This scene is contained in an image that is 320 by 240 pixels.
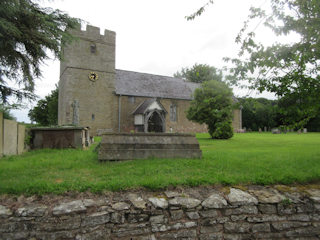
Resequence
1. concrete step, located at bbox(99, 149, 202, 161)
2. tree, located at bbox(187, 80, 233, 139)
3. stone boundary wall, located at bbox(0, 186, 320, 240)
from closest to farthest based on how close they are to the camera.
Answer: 1. stone boundary wall, located at bbox(0, 186, 320, 240)
2. concrete step, located at bbox(99, 149, 202, 161)
3. tree, located at bbox(187, 80, 233, 139)

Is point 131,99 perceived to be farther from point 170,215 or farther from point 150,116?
point 170,215

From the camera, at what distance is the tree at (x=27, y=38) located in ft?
15.9

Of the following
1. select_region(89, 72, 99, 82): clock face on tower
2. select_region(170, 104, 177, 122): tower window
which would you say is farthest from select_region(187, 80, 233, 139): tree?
select_region(89, 72, 99, 82): clock face on tower

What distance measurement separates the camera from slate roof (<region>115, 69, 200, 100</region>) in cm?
2536

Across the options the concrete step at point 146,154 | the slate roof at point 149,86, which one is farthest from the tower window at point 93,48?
the concrete step at point 146,154

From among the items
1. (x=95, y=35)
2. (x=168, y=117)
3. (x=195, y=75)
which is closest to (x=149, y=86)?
(x=168, y=117)

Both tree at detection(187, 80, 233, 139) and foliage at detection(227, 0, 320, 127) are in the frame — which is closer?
foliage at detection(227, 0, 320, 127)

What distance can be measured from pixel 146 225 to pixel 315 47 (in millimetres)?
5712

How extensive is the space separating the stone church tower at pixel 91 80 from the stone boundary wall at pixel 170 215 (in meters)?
18.7

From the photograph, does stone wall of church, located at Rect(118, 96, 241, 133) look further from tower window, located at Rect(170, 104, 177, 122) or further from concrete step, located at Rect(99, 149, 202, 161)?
concrete step, located at Rect(99, 149, 202, 161)

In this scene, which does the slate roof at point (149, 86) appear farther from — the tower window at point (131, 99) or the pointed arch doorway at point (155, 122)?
the pointed arch doorway at point (155, 122)

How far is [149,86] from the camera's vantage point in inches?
1078

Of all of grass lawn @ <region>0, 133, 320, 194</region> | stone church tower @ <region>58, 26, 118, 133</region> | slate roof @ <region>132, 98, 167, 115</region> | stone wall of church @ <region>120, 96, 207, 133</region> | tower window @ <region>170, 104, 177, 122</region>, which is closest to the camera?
grass lawn @ <region>0, 133, 320, 194</region>

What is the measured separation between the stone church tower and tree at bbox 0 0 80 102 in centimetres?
1556
